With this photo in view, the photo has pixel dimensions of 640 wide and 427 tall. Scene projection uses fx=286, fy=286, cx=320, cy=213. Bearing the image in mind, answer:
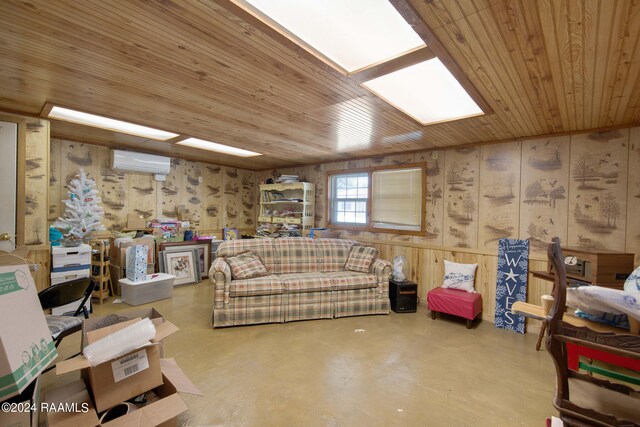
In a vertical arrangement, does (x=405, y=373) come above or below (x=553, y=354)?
below

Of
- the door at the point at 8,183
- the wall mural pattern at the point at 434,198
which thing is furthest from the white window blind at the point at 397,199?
the door at the point at 8,183

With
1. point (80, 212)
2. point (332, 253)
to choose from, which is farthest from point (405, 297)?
point (80, 212)

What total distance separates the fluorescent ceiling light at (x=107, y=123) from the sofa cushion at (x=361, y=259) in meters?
2.95

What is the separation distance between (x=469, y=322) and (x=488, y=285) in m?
0.59

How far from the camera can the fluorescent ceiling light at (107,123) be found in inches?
118

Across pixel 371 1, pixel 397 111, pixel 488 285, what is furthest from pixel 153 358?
pixel 488 285

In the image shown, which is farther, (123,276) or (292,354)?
(123,276)

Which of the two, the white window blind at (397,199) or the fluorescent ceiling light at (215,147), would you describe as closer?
the fluorescent ceiling light at (215,147)

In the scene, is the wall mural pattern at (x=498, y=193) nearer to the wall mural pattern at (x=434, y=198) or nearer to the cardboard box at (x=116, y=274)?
the wall mural pattern at (x=434, y=198)

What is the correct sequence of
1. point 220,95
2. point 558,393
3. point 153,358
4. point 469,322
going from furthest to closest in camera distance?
point 469,322, point 220,95, point 153,358, point 558,393

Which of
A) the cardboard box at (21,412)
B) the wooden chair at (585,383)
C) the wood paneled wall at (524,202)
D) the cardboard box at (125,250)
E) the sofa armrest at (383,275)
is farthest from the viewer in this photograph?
the cardboard box at (125,250)

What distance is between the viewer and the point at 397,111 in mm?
2602

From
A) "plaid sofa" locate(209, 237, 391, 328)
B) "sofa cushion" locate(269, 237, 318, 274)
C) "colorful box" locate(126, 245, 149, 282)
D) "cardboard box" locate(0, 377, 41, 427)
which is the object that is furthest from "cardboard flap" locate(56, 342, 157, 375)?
"colorful box" locate(126, 245, 149, 282)

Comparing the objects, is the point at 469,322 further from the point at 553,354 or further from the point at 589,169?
the point at 553,354
